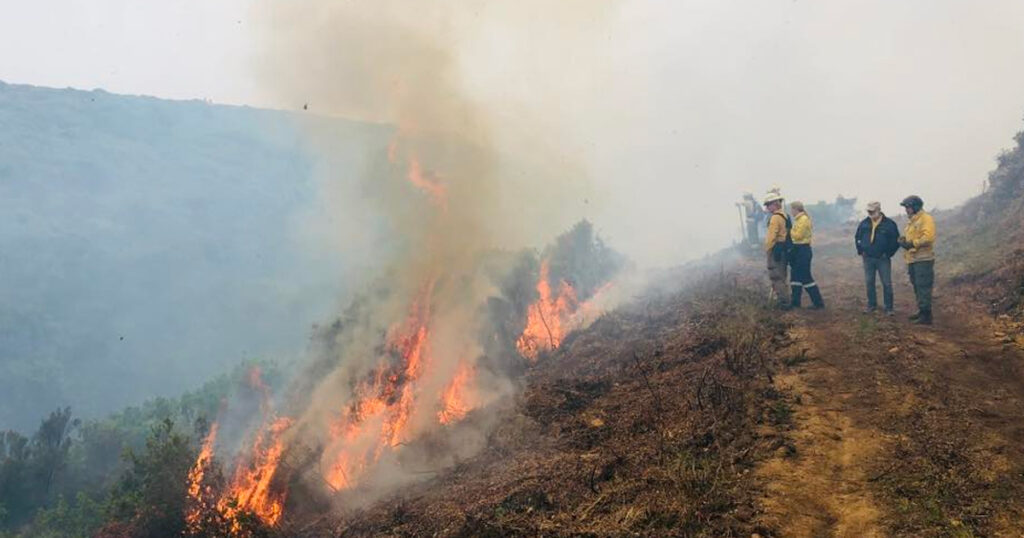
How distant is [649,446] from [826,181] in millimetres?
50125

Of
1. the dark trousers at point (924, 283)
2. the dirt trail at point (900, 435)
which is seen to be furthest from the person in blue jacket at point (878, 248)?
the dirt trail at point (900, 435)

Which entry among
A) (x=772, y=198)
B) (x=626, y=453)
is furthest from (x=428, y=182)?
(x=626, y=453)

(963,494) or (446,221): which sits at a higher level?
(446,221)

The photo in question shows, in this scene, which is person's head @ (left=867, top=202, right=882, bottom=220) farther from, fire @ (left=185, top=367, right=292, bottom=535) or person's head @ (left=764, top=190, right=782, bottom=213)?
fire @ (left=185, top=367, right=292, bottom=535)

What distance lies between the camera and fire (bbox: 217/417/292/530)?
945 cm

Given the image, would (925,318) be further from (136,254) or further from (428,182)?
(136,254)

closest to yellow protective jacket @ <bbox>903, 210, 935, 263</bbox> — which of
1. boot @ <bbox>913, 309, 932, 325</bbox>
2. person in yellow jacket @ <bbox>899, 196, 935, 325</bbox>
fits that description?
person in yellow jacket @ <bbox>899, 196, 935, 325</bbox>

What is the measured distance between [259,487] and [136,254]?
86.7 meters

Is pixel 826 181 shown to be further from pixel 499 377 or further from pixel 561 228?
pixel 499 377

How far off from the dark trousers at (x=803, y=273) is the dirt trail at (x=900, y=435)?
5.89ft

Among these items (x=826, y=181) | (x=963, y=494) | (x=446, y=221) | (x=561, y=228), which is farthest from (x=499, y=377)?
(x=826, y=181)

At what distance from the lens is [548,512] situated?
5.40m

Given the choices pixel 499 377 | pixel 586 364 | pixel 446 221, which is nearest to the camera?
pixel 586 364

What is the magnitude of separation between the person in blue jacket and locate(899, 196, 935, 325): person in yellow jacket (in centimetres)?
54
